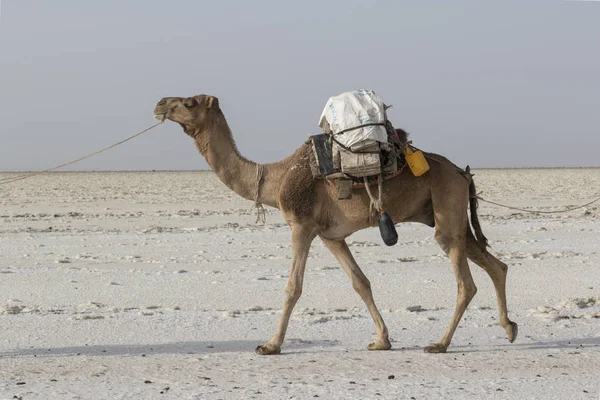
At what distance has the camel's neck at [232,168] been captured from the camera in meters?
9.71

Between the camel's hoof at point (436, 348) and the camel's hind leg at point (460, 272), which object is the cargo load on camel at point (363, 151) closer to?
the camel's hind leg at point (460, 272)

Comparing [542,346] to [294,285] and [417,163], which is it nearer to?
[417,163]

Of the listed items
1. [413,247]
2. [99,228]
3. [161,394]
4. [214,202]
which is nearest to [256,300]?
[161,394]

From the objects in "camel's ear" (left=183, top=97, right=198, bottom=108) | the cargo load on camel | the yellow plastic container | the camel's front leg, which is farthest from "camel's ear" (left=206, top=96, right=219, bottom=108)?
the yellow plastic container

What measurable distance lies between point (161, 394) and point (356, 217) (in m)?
2.96

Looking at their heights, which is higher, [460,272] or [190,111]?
[190,111]

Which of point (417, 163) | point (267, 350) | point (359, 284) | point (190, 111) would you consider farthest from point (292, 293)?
point (190, 111)

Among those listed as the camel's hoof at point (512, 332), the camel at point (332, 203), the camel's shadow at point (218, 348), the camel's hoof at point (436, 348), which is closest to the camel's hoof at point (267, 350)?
the camel at point (332, 203)

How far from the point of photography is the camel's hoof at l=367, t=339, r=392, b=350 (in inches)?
358

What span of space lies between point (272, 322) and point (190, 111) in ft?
8.41

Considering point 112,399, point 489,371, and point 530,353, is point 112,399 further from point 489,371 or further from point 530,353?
point 530,353

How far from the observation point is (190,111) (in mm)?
9602

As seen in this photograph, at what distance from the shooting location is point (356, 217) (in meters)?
9.30

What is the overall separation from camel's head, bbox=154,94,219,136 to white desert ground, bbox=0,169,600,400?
2177mm
